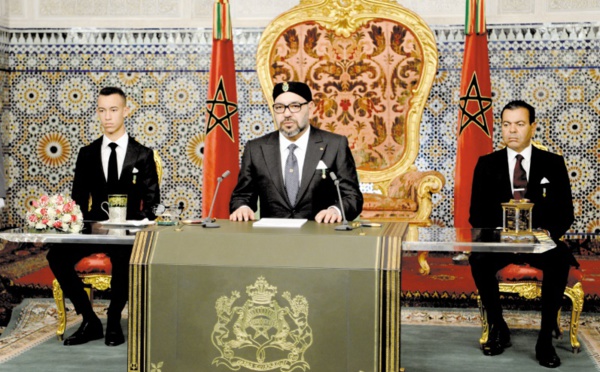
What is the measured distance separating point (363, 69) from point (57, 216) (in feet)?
13.2

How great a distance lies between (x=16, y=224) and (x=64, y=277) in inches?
152

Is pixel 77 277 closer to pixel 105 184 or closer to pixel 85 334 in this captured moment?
pixel 85 334

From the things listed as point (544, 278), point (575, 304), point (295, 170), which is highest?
point (295, 170)

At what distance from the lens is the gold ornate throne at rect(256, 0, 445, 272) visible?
684 centimetres

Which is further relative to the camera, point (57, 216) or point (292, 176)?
point (292, 176)

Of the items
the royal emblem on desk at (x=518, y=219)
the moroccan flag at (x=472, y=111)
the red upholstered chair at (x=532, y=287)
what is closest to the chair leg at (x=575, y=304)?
the red upholstered chair at (x=532, y=287)

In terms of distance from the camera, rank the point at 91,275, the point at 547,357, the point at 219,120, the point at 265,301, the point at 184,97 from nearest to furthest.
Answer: the point at 265,301 < the point at 547,357 < the point at 91,275 < the point at 219,120 < the point at 184,97

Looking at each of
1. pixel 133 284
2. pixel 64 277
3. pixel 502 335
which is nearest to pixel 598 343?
pixel 502 335

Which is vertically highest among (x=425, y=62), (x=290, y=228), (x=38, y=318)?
(x=425, y=62)

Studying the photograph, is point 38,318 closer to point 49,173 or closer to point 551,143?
point 49,173

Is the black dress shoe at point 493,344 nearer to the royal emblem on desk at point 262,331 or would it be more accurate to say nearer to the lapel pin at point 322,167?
the lapel pin at point 322,167

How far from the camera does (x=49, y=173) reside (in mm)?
7633

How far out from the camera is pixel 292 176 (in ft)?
13.5

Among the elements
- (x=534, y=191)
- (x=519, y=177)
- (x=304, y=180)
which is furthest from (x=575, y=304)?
(x=304, y=180)
